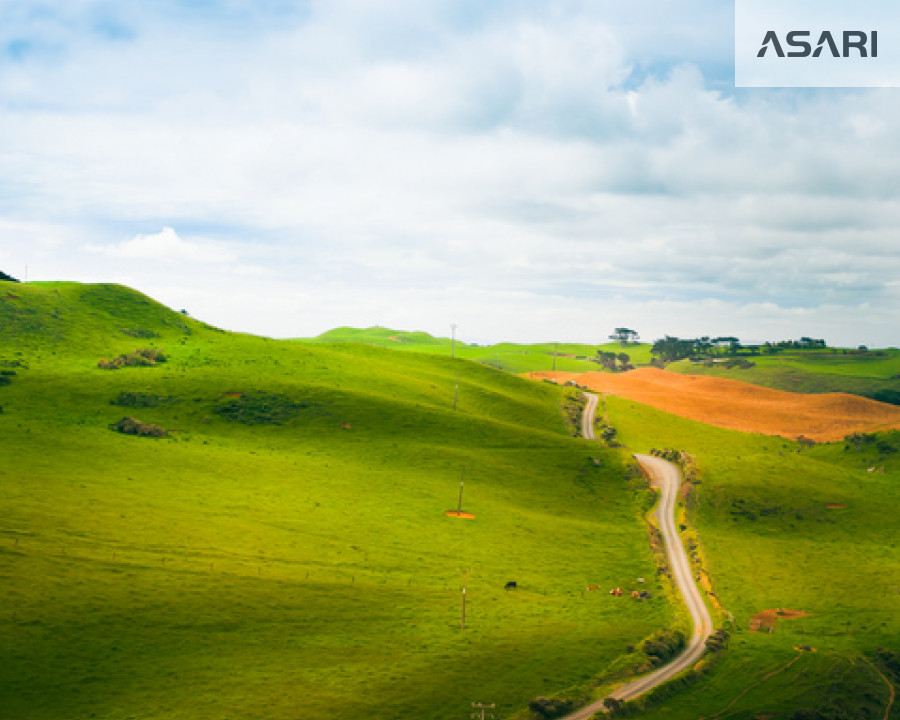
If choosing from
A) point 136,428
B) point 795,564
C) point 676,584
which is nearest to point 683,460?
point 795,564

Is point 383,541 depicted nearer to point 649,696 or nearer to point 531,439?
point 649,696

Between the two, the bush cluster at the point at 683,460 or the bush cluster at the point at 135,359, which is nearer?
the bush cluster at the point at 683,460

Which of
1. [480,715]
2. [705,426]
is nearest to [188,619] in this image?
[480,715]

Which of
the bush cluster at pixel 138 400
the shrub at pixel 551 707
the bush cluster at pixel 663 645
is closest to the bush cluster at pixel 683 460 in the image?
the bush cluster at pixel 663 645

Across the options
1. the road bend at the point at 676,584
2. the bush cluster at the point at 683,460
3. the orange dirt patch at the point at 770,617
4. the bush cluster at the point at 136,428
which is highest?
the bush cluster at the point at 136,428

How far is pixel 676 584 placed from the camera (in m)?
84.4

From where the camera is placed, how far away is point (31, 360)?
13950cm

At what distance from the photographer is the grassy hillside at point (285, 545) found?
51.7m

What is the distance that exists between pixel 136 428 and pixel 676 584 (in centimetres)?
8557

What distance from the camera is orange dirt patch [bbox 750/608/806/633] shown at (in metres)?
72.4

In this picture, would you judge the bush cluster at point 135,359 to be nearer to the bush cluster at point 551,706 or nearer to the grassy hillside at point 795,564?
the grassy hillside at point 795,564

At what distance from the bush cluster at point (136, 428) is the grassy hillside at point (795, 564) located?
8704 cm

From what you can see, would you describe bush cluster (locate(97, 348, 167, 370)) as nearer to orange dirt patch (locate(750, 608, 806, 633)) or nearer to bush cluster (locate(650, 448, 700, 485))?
bush cluster (locate(650, 448, 700, 485))

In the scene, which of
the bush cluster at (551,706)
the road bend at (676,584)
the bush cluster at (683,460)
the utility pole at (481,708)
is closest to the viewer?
the utility pole at (481,708)
